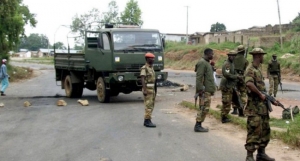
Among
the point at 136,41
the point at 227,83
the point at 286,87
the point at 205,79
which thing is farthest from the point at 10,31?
the point at 205,79

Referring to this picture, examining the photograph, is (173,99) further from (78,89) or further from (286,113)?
(286,113)

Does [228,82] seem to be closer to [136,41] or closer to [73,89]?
[136,41]

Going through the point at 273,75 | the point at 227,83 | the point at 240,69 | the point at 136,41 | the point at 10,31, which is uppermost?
the point at 10,31

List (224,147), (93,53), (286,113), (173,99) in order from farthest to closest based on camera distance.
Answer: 1. (173,99)
2. (93,53)
3. (286,113)
4. (224,147)

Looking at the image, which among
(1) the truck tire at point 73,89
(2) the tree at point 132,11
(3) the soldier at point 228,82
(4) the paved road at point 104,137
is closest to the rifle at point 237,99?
(3) the soldier at point 228,82

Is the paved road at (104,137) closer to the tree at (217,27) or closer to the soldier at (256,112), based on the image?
the soldier at (256,112)

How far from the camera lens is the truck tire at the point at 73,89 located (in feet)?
56.5

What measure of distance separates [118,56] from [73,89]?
12.6 feet

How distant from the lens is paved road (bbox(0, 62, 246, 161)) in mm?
7145

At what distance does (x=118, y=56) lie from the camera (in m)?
14.1

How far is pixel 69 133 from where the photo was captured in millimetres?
9203

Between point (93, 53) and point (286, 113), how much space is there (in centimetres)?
723

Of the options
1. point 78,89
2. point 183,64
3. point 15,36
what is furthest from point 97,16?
point 78,89

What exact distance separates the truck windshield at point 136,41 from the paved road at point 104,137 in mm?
2227
